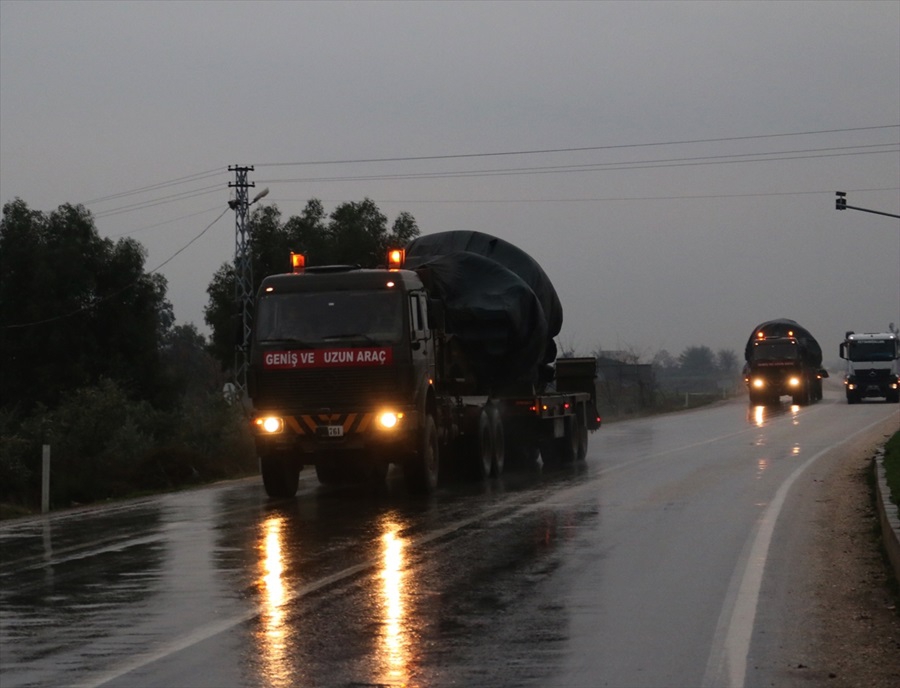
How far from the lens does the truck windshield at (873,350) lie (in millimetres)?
59719

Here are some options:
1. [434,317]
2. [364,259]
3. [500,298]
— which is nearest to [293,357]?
[434,317]

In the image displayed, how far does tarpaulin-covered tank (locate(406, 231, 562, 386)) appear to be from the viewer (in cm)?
2138

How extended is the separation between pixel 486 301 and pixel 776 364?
38806 millimetres

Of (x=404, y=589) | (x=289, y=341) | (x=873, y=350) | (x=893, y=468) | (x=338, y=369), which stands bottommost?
(x=404, y=589)

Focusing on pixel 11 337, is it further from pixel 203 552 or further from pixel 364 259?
pixel 203 552

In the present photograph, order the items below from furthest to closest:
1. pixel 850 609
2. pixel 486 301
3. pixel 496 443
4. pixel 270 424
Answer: pixel 496 443, pixel 486 301, pixel 270 424, pixel 850 609

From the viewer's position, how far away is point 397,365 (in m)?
17.9

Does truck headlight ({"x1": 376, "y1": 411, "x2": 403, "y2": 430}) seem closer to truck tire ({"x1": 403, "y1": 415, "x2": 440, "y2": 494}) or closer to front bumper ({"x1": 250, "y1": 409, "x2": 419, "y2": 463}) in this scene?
front bumper ({"x1": 250, "y1": 409, "x2": 419, "y2": 463})

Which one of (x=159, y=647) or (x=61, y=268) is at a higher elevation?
(x=61, y=268)

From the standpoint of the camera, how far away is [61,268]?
55.2 m

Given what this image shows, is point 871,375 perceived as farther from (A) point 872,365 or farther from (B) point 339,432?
(B) point 339,432

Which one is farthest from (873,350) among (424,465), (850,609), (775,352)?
(850,609)

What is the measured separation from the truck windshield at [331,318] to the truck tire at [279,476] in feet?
5.98

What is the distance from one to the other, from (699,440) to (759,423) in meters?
9.79
